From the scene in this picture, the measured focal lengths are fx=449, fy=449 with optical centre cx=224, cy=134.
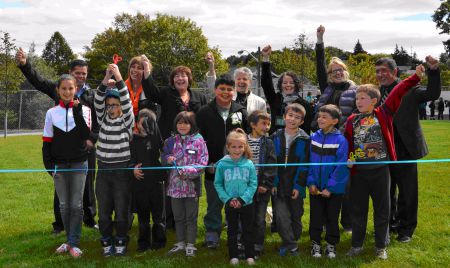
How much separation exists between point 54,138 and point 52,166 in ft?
1.00

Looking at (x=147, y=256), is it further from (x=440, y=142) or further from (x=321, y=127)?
(x=440, y=142)

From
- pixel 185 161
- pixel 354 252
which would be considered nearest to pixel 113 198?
pixel 185 161

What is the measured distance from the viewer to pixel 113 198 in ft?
16.0

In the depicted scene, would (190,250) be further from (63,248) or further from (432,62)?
(432,62)

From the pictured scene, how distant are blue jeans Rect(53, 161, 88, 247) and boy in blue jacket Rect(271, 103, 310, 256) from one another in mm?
2110

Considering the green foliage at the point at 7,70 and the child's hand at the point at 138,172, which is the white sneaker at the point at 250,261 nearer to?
the child's hand at the point at 138,172

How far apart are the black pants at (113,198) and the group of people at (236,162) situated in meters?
0.01

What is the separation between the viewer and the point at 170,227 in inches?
231

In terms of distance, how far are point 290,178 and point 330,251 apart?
879 mm

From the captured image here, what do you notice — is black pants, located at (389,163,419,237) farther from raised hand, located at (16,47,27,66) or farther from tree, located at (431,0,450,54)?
tree, located at (431,0,450,54)

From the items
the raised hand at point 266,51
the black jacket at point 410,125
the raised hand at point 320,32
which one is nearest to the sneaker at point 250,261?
the black jacket at point 410,125

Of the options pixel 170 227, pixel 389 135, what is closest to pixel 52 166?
pixel 170 227

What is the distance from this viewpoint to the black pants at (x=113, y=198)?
15.8 feet

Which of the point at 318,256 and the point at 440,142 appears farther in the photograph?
the point at 440,142
